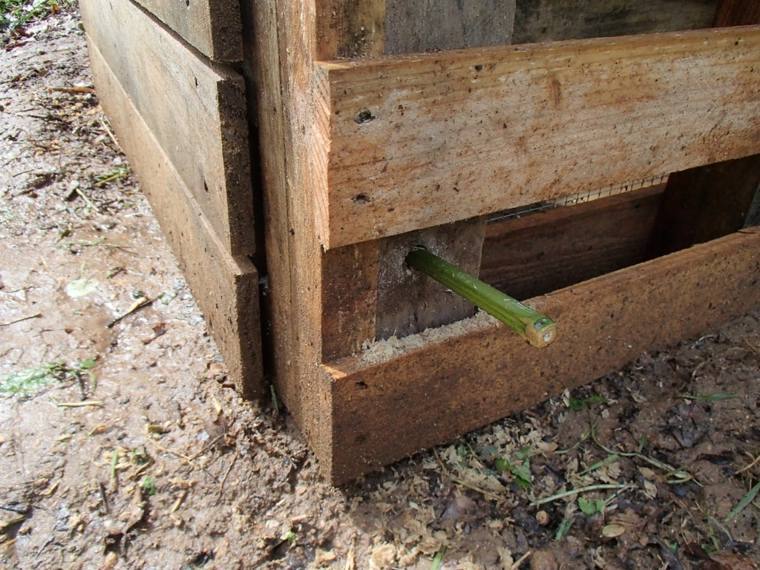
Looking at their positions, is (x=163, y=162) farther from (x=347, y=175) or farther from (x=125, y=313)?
(x=347, y=175)

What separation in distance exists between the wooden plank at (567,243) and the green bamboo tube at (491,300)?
815 mm

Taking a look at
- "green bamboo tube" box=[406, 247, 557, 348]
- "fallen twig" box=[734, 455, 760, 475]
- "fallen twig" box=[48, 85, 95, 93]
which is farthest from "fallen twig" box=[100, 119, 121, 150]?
"fallen twig" box=[734, 455, 760, 475]

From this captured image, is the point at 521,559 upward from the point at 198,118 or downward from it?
downward

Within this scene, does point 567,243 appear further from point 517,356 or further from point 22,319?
point 22,319

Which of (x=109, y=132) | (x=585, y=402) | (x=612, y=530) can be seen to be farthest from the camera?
(x=109, y=132)

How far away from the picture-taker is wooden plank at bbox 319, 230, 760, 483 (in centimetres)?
169

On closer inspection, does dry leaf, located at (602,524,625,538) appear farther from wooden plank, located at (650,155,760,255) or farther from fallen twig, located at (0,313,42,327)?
fallen twig, located at (0,313,42,327)

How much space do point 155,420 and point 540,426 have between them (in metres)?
1.19

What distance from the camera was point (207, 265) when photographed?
2.20 metres

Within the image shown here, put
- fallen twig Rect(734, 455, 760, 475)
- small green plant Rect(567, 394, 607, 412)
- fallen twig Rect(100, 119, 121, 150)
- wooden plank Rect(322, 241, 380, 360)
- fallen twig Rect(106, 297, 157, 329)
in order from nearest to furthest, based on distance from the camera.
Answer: wooden plank Rect(322, 241, 380, 360) → fallen twig Rect(734, 455, 760, 475) → small green plant Rect(567, 394, 607, 412) → fallen twig Rect(106, 297, 157, 329) → fallen twig Rect(100, 119, 121, 150)

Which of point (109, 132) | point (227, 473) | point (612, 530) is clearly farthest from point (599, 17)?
point (109, 132)

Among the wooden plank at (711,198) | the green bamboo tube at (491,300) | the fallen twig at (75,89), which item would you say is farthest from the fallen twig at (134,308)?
the fallen twig at (75,89)

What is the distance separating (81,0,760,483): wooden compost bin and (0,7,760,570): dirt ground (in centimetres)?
10

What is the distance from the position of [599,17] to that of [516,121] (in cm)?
79
